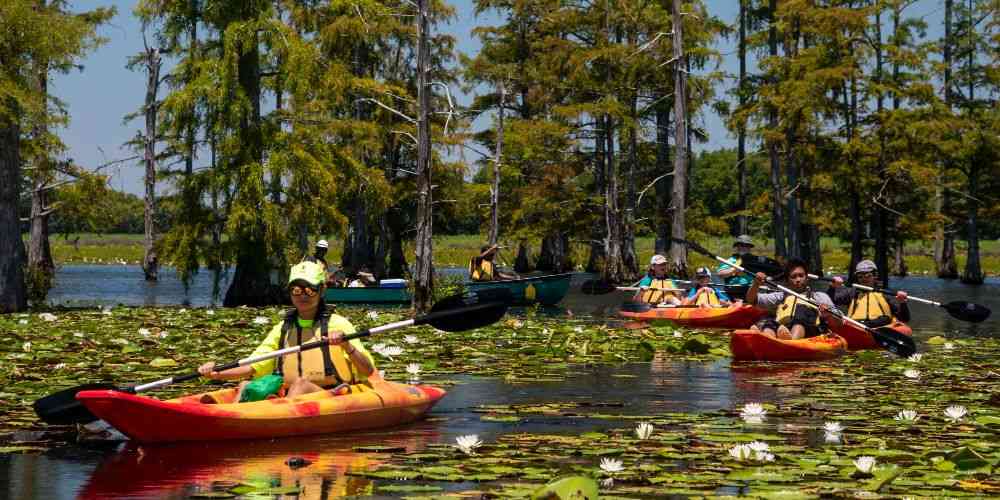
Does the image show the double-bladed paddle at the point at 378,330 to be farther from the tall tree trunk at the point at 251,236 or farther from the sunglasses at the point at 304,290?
the tall tree trunk at the point at 251,236

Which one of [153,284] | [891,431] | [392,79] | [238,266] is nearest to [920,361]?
[891,431]

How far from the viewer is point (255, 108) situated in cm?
2689

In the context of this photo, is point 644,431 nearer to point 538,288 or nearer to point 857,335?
point 857,335

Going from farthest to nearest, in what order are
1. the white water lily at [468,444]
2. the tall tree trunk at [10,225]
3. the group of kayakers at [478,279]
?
the tall tree trunk at [10,225] → the group of kayakers at [478,279] → the white water lily at [468,444]

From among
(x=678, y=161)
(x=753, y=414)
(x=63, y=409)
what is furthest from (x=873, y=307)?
(x=678, y=161)

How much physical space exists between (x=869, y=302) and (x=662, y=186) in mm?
34485

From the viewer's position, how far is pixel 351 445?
8.56 m

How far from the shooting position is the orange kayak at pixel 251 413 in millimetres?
8094

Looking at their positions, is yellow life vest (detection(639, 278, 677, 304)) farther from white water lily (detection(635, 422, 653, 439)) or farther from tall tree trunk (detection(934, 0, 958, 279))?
tall tree trunk (detection(934, 0, 958, 279))

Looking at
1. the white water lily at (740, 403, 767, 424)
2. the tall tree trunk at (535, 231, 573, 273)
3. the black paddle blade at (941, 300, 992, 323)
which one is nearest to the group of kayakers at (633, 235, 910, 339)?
the black paddle blade at (941, 300, 992, 323)

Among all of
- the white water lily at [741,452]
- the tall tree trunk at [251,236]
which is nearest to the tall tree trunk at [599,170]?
the tall tree trunk at [251,236]

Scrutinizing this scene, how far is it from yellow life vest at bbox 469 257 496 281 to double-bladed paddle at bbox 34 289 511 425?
17.3 m

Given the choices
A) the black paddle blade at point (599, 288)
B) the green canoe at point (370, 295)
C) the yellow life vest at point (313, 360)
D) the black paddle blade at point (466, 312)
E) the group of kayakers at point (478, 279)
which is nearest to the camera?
the group of kayakers at point (478, 279)

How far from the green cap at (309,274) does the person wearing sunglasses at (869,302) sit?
9629mm
